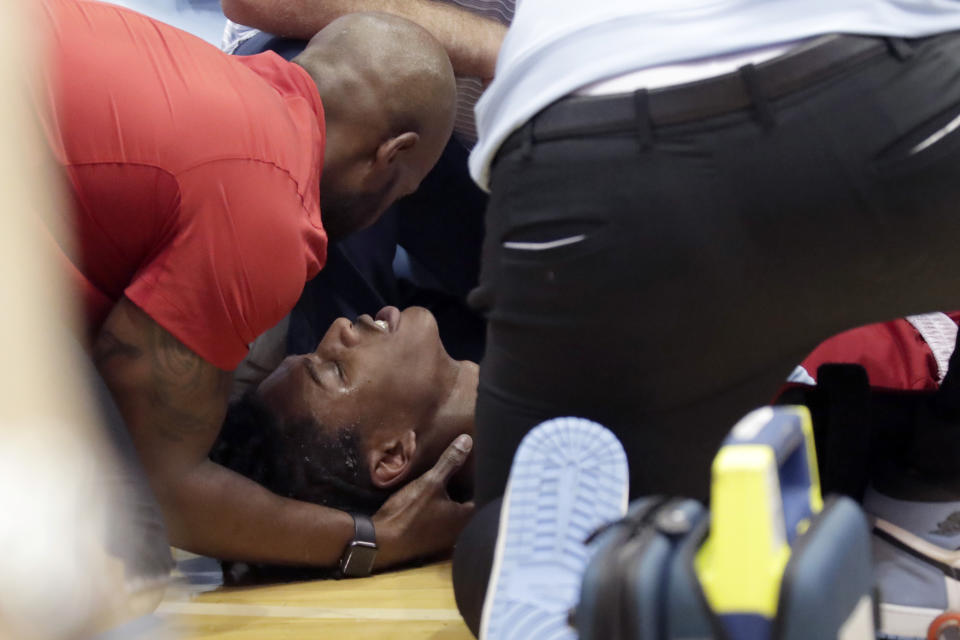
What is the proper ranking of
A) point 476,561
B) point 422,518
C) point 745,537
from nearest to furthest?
point 745,537, point 476,561, point 422,518

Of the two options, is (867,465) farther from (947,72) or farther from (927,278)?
(947,72)

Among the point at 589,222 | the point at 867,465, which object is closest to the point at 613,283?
the point at 589,222

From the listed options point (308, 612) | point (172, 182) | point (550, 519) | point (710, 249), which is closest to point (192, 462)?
point (308, 612)

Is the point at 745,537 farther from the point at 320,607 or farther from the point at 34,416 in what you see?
the point at 320,607

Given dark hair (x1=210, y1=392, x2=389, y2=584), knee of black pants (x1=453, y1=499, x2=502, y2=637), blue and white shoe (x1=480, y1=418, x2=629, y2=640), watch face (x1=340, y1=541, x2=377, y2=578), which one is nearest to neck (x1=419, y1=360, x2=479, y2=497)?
dark hair (x1=210, y1=392, x2=389, y2=584)

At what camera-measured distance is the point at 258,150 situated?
147cm

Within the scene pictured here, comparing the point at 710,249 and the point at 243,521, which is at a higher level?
the point at 710,249

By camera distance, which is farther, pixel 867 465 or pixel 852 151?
pixel 867 465

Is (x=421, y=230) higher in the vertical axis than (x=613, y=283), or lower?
lower

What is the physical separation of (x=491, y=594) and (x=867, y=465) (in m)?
0.50

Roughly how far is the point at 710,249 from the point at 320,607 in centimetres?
96

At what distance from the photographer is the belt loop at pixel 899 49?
0.80 metres

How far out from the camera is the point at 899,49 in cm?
80

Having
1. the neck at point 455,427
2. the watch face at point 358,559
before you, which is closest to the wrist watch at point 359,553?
the watch face at point 358,559
